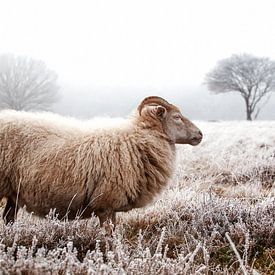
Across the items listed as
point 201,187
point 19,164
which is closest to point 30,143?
point 19,164

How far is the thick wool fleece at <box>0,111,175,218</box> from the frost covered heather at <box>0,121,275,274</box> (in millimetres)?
209

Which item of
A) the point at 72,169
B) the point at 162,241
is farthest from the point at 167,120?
the point at 162,241

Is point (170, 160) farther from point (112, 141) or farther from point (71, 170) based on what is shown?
point (71, 170)

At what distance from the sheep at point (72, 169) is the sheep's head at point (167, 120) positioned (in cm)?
35

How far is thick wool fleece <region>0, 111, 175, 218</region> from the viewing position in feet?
13.0

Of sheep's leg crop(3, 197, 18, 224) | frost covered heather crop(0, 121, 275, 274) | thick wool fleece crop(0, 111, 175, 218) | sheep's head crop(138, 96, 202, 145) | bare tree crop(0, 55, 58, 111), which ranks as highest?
bare tree crop(0, 55, 58, 111)

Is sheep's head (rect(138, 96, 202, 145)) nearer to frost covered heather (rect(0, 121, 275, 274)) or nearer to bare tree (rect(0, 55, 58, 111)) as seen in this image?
frost covered heather (rect(0, 121, 275, 274))

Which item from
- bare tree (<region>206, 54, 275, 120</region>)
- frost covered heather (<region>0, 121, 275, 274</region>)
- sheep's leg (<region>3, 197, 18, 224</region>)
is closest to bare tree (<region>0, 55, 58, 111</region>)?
bare tree (<region>206, 54, 275, 120</region>)

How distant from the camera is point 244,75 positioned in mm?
38781

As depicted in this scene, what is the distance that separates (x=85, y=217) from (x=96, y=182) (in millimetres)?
415

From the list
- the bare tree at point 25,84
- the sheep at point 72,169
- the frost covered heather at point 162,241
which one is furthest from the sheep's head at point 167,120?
the bare tree at point 25,84

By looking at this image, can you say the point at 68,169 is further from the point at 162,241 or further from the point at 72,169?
the point at 162,241

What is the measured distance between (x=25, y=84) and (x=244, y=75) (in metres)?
23.0

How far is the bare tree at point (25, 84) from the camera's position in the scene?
43.3 m
